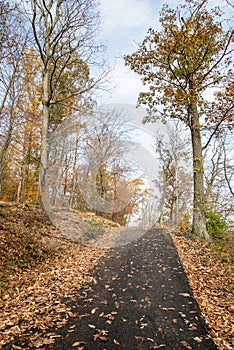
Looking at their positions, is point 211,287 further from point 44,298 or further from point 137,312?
point 44,298

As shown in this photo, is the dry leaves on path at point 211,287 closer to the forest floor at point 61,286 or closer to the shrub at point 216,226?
the forest floor at point 61,286

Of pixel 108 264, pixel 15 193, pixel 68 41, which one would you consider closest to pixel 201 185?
pixel 108 264

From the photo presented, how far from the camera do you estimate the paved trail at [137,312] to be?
329 cm

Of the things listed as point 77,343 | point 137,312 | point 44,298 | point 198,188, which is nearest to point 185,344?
point 137,312

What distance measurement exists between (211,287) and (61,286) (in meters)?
3.42

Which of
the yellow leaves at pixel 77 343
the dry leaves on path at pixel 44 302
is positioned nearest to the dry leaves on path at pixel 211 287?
the yellow leaves at pixel 77 343

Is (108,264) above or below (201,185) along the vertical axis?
below

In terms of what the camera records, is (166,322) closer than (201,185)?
Yes

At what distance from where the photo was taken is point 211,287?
5.21 metres

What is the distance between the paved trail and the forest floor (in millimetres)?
29

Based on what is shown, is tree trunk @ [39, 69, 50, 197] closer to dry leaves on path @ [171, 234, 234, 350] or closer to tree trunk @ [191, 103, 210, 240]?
dry leaves on path @ [171, 234, 234, 350]

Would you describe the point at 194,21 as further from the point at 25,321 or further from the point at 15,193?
the point at 15,193

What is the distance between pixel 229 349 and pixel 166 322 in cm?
97

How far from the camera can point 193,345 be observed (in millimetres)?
3217
